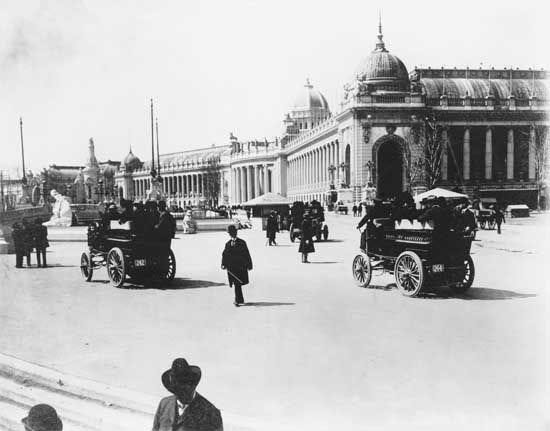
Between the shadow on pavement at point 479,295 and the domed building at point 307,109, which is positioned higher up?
the domed building at point 307,109

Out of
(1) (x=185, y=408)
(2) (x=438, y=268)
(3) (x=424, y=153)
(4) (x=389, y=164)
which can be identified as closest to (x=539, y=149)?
(3) (x=424, y=153)

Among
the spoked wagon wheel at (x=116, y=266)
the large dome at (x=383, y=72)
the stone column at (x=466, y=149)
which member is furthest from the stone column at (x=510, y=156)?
the spoked wagon wheel at (x=116, y=266)

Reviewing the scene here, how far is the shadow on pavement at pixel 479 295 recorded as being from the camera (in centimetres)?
1100

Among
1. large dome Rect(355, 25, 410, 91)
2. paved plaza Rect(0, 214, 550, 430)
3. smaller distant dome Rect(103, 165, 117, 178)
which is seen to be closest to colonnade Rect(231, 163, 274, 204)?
smaller distant dome Rect(103, 165, 117, 178)

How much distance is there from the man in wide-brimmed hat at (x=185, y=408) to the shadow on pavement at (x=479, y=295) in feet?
25.7

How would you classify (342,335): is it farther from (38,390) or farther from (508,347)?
(38,390)

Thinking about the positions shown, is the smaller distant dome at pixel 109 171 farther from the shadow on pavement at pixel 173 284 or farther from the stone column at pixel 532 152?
the shadow on pavement at pixel 173 284

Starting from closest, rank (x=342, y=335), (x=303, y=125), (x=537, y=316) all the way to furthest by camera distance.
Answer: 1. (x=342, y=335)
2. (x=537, y=316)
3. (x=303, y=125)

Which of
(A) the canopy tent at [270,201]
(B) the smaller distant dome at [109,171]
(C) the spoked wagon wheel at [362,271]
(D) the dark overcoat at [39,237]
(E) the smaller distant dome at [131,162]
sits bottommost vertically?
(C) the spoked wagon wheel at [362,271]

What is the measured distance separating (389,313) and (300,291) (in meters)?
2.69

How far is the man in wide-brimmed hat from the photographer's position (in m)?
4.05

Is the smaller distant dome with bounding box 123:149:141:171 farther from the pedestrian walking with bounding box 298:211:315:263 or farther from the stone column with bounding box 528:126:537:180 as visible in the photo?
the pedestrian walking with bounding box 298:211:315:263

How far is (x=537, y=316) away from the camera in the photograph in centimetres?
928

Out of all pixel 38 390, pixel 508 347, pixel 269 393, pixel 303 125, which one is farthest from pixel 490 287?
pixel 303 125
